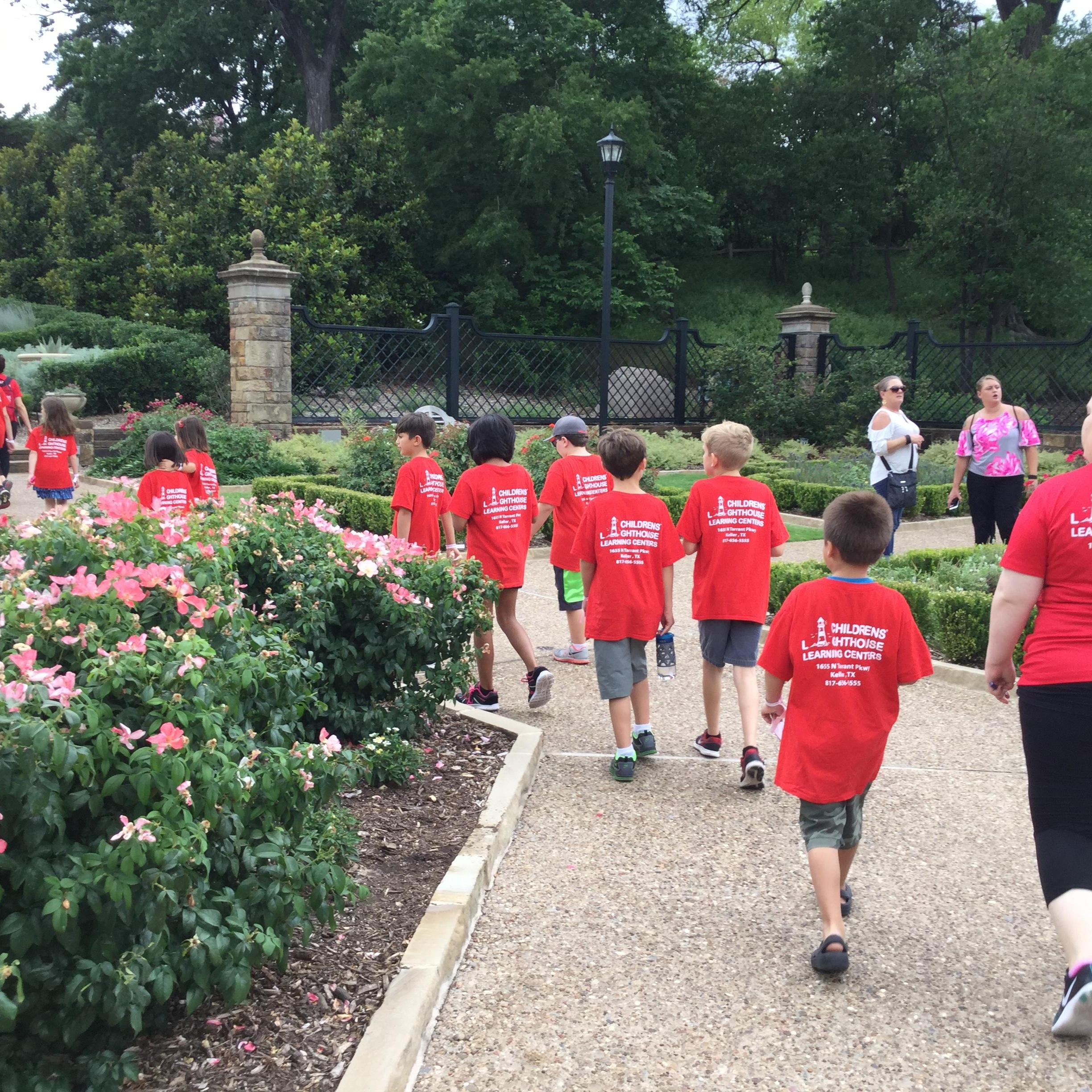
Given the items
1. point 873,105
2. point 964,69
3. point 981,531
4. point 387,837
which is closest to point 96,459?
point 981,531

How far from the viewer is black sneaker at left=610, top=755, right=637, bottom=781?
15.3ft

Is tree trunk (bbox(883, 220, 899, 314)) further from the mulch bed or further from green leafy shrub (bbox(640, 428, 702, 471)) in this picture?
the mulch bed

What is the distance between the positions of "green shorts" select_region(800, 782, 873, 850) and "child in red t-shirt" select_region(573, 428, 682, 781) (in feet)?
4.83

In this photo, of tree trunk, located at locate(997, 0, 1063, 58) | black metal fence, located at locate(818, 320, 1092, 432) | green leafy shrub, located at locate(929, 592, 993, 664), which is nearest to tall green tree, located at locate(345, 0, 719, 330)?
black metal fence, located at locate(818, 320, 1092, 432)

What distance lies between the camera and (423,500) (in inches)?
237

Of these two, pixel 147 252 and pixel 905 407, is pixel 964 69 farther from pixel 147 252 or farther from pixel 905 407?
pixel 147 252

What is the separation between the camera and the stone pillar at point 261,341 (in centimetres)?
1495

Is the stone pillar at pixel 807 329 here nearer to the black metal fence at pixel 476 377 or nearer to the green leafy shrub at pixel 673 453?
the black metal fence at pixel 476 377

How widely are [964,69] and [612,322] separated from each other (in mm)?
10231

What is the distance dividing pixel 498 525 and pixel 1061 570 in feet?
10.2

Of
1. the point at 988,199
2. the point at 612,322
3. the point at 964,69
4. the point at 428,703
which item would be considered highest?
the point at 964,69

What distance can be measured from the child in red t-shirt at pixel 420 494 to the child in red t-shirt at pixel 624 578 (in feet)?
4.17

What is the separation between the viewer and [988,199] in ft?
78.9

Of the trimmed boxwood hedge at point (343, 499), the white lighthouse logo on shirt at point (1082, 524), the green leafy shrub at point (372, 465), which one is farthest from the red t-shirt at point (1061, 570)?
the green leafy shrub at point (372, 465)
